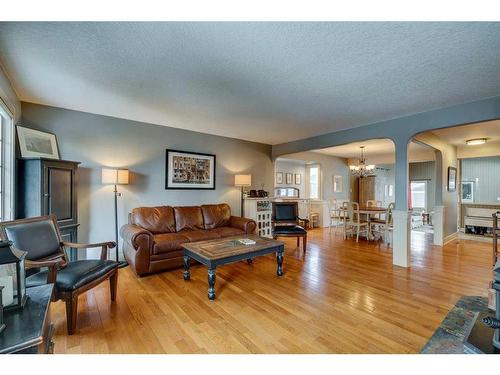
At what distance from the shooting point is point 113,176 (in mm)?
3416

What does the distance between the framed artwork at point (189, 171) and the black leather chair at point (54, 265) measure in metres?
2.07

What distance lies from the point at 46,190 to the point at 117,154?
1.24 metres

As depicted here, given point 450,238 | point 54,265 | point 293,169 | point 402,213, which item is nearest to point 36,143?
point 54,265

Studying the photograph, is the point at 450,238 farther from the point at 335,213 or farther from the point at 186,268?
the point at 186,268

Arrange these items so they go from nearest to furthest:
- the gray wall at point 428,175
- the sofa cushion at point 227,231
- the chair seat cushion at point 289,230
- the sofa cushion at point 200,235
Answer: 1. the sofa cushion at point 200,235
2. the sofa cushion at point 227,231
3. the chair seat cushion at point 289,230
4. the gray wall at point 428,175

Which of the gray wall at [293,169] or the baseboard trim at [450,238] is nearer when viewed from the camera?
the baseboard trim at [450,238]

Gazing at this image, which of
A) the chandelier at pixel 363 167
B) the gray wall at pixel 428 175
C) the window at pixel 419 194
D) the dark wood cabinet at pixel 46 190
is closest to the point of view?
the dark wood cabinet at pixel 46 190

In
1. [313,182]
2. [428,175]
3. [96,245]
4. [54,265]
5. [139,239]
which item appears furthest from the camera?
[428,175]

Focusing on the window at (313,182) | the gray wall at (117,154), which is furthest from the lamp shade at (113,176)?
the window at (313,182)

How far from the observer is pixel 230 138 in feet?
16.8

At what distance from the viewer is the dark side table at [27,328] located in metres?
0.86

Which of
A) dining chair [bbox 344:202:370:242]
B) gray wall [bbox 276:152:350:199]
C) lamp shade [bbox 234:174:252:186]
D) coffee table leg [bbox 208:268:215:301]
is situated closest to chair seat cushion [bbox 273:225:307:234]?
lamp shade [bbox 234:174:252:186]

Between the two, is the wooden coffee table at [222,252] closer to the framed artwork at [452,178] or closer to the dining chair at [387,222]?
the dining chair at [387,222]

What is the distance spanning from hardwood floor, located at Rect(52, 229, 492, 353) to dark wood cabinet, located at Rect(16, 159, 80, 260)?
1.10 meters
